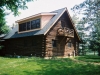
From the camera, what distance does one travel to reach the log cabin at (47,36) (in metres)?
Answer: 24.2

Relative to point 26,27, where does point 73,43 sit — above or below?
below

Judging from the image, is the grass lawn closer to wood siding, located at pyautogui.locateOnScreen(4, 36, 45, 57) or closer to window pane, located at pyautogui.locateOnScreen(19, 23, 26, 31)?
wood siding, located at pyautogui.locateOnScreen(4, 36, 45, 57)

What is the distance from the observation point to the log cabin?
952 inches

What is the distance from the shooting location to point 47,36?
2423 cm

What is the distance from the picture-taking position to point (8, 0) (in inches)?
527

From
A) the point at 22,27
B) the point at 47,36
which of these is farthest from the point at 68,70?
the point at 22,27

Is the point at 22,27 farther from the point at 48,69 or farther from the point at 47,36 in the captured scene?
the point at 48,69

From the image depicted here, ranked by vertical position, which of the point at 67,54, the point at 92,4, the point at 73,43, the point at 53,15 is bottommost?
the point at 67,54

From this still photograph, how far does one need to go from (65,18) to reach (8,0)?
52.0 feet

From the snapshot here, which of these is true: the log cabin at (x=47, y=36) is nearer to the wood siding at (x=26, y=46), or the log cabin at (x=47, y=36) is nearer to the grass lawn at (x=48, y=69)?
the wood siding at (x=26, y=46)

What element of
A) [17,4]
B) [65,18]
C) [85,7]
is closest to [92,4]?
[85,7]

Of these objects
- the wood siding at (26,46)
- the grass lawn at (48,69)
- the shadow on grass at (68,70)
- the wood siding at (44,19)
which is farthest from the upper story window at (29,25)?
the shadow on grass at (68,70)

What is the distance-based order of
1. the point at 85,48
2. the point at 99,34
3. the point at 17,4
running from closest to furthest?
→ the point at 17,4
the point at 99,34
the point at 85,48

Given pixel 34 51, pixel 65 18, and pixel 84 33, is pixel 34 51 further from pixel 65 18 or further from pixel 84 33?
pixel 84 33
